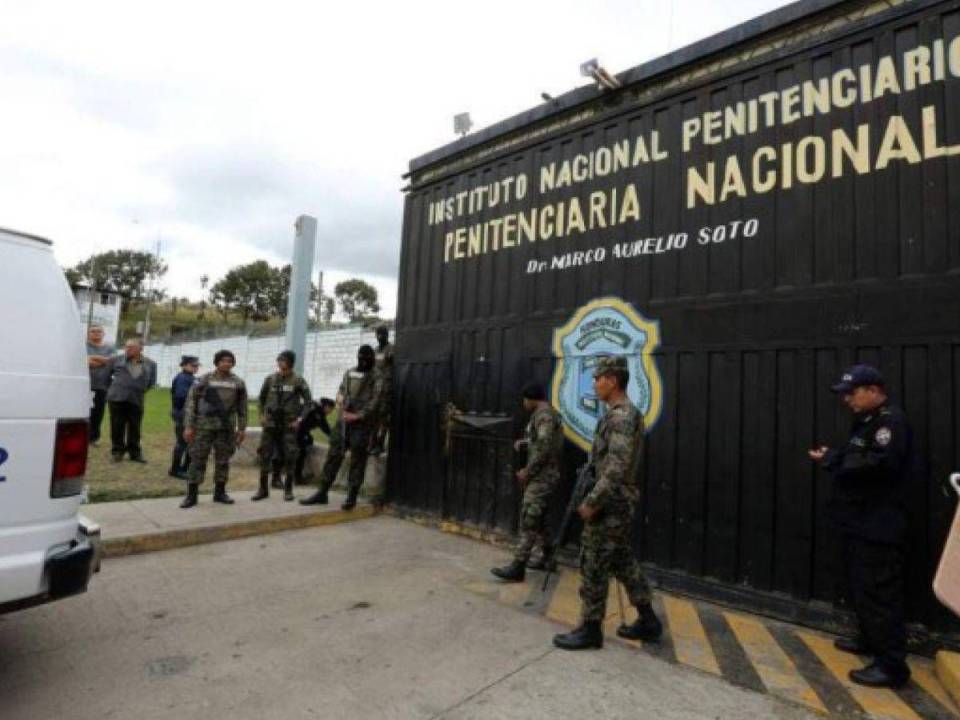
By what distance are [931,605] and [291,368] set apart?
20.8ft

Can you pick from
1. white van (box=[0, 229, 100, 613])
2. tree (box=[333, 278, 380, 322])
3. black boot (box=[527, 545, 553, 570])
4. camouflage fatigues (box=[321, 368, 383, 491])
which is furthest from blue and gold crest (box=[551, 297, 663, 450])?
tree (box=[333, 278, 380, 322])

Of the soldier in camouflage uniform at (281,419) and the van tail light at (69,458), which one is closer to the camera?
the van tail light at (69,458)

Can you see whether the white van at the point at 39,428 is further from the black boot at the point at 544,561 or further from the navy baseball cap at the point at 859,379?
the navy baseball cap at the point at 859,379

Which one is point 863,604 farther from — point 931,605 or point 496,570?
point 496,570

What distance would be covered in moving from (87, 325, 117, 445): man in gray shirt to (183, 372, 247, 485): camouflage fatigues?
215cm

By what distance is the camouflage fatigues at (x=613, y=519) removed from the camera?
3.46 meters

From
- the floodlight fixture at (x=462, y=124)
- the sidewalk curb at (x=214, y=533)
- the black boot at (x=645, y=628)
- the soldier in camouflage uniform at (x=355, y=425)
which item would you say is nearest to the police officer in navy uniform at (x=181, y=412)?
the soldier in camouflage uniform at (x=355, y=425)

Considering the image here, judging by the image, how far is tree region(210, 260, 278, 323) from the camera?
212ft

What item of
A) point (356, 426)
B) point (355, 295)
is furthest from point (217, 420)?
point (355, 295)

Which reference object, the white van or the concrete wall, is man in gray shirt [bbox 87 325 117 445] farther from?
the concrete wall

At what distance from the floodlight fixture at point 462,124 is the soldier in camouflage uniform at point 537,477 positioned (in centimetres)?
358

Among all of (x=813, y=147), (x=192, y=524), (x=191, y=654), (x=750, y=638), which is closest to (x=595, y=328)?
(x=813, y=147)

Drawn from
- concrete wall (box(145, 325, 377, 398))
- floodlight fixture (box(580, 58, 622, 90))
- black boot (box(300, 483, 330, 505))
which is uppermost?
floodlight fixture (box(580, 58, 622, 90))

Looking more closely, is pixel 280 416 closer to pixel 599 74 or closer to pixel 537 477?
pixel 537 477
